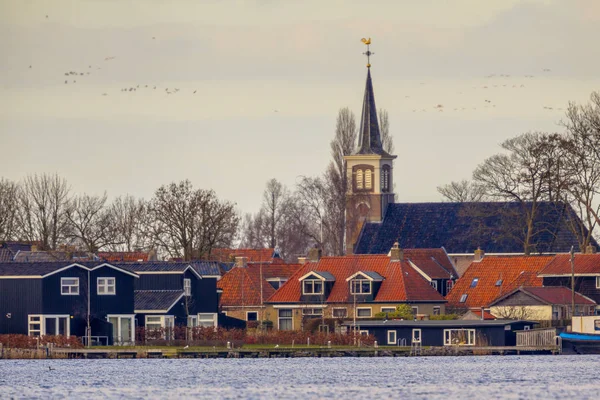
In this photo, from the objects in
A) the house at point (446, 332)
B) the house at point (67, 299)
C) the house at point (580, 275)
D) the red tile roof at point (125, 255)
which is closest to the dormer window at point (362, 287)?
the house at point (446, 332)

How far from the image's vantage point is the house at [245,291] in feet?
357

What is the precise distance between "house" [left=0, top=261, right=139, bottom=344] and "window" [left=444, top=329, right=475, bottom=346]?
59.1ft

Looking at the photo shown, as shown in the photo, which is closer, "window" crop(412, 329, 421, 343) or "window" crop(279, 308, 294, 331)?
"window" crop(412, 329, 421, 343)

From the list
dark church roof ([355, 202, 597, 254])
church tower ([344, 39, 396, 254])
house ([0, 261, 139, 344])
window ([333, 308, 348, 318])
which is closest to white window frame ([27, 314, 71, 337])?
house ([0, 261, 139, 344])

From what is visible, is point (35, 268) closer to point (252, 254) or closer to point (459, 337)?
point (459, 337)

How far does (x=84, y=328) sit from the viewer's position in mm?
93625

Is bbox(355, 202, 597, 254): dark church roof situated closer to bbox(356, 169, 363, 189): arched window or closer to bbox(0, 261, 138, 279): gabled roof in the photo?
bbox(356, 169, 363, 189): arched window

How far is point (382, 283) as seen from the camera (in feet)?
349

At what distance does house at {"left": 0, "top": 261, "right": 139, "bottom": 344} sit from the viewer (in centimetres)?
9194

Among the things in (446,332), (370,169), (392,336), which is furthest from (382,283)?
(370,169)

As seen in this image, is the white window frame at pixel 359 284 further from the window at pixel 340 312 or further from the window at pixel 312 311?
the window at pixel 312 311

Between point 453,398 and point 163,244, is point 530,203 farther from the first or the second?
point 453,398

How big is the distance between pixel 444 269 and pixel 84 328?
32.2 metres

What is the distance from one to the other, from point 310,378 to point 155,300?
87.7 ft
